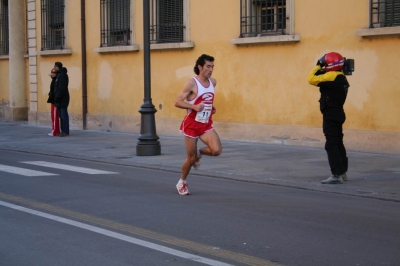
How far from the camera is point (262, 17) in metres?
16.8

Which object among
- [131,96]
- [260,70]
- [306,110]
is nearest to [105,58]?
[131,96]

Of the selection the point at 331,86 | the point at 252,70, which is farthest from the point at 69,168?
the point at 252,70

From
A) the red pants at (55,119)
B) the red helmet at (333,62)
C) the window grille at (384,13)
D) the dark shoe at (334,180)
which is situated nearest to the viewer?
the red helmet at (333,62)

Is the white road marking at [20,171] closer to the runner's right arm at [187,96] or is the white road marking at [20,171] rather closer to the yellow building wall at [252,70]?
the runner's right arm at [187,96]

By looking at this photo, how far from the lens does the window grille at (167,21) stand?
18.8m

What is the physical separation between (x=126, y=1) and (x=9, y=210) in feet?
41.3

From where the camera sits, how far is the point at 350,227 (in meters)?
7.65

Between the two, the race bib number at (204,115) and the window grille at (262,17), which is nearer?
the race bib number at (204,115)

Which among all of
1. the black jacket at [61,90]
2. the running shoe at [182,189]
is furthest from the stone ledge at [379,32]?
the black jacket at [61,90]

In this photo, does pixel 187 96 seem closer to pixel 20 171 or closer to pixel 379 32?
pixel 20 171

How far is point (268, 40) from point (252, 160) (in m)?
3.53

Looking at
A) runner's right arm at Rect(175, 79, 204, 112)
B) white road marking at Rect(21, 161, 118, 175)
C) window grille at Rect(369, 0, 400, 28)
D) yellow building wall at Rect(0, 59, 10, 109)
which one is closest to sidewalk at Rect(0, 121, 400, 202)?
white road marking at Rect(21, 161, 118, 175)

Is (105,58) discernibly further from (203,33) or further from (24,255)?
(24,255)

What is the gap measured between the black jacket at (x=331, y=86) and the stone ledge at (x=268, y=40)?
5.27 metres
